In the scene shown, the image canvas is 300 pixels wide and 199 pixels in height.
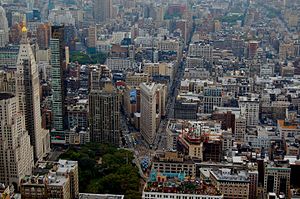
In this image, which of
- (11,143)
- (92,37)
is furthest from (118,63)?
(11,143)

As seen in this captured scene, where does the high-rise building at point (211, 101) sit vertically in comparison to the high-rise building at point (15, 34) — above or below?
below

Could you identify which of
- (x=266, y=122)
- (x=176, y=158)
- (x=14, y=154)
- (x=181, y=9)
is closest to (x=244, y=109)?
(x=266, y=122)

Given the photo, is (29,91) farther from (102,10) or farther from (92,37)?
(102,10)

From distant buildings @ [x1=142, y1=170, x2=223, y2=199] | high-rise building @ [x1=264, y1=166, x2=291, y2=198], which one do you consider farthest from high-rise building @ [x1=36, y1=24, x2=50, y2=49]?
distant buildings @ [x1=142, y1=170, x2=223, y2=199]

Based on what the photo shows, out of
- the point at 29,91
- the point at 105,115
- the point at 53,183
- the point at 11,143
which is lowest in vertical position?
the point at 53,183

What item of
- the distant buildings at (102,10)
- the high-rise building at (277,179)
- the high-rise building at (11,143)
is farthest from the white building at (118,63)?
the high-rise building at (277,179)

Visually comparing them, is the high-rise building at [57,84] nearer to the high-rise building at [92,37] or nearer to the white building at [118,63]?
the white building at [118,63]

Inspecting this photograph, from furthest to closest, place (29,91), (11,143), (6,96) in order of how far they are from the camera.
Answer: (29,91) → (6,96) → (11,143)

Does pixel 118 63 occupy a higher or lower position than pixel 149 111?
higher

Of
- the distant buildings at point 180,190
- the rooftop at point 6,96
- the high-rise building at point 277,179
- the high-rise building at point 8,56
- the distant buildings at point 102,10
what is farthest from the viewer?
the distant buildings at point 102,10
